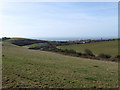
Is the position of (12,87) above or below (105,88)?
above

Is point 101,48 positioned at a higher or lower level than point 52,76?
lower

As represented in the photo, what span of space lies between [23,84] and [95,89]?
474 centimetres

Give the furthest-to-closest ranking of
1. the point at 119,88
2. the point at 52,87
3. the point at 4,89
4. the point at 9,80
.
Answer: the point at 119,88 → the point at 9,80 → the point at 52,87 → the point at 4,89

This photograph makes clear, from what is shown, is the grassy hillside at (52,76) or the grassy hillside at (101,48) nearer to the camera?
the grassy hillside at (52,76)

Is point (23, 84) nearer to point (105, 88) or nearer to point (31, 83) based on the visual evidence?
point (31, 83)

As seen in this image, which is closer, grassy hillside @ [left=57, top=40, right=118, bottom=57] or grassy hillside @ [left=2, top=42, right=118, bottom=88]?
grassy hillside @ [left=2, top=42, right=118, bottom=88]

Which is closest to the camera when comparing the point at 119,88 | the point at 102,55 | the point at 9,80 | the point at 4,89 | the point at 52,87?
the point at 4,89

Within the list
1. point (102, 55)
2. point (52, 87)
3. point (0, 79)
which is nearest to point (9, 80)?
point (0, 79)

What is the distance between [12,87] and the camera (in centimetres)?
778

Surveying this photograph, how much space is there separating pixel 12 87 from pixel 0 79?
1.73 metres

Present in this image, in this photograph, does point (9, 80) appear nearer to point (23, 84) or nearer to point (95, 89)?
point (23, 84)

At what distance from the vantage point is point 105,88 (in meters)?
9.16

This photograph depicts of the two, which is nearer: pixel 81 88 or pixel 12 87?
pixel 12 87

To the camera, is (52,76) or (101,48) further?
(101,48)
